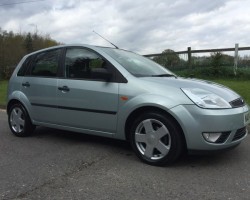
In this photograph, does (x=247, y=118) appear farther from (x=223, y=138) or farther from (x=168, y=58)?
(x=168, y=58)

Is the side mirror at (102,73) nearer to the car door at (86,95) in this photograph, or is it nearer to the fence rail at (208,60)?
the car door at (86,95)

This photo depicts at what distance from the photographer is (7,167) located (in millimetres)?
4590

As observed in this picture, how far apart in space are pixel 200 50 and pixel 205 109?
10.4 metres

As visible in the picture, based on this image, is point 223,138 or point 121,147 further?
point 121,147

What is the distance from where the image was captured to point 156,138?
14.7ft

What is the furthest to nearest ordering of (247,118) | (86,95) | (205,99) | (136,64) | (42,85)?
(42,85) → (136,64) → (86,95) → (247,118) → (205,99)

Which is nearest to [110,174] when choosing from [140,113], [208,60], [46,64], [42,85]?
[140,113]

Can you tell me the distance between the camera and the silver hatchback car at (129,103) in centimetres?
426

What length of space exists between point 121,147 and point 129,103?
1.07 m

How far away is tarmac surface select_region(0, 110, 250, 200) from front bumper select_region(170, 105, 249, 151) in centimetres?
32

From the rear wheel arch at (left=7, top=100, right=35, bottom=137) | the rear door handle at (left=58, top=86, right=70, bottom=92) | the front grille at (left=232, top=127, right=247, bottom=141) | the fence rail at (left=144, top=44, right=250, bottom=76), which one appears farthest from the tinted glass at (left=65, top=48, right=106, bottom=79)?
the fence rail at (left=144, top=44, right=250, bottom=76)

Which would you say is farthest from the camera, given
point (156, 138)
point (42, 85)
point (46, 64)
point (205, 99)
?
point (46, 64)

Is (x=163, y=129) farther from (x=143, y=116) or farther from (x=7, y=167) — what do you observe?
(x=7, y=167)

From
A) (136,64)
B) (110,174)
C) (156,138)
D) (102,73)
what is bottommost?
(110,174)
